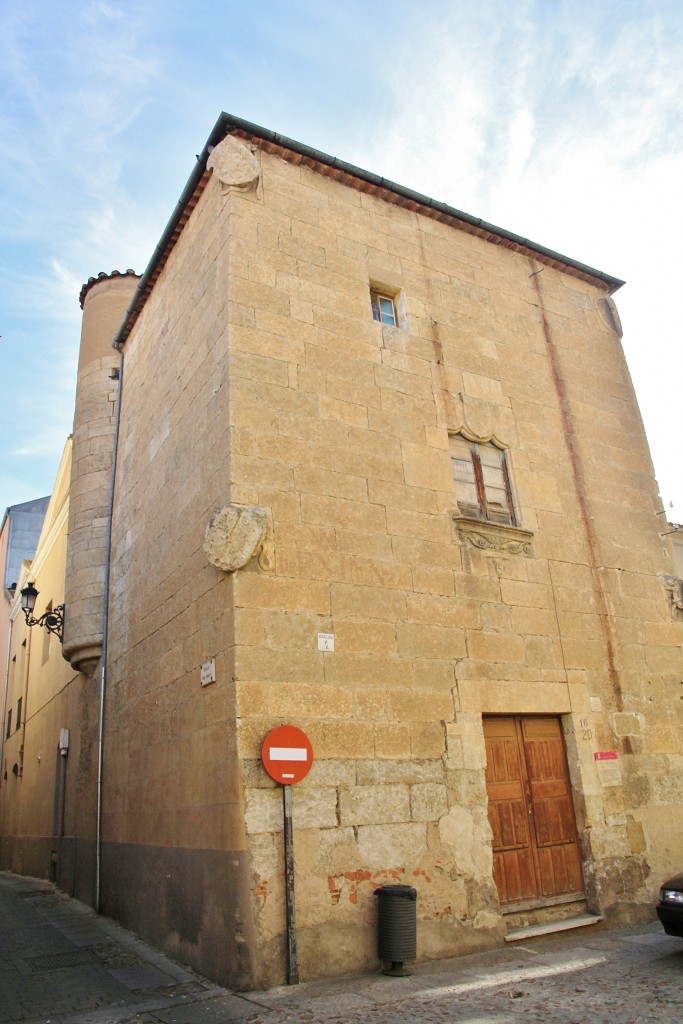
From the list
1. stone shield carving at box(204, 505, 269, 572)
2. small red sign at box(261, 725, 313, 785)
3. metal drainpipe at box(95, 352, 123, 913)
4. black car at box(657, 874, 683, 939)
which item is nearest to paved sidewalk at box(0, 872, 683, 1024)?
black car at box(657, 874, 683, 939)

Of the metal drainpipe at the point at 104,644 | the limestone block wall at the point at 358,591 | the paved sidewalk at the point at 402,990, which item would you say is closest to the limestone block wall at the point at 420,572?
the limestone block wall at the point at 358,591

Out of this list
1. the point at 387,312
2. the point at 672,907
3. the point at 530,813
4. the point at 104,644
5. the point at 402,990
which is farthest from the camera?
the point at 104,644

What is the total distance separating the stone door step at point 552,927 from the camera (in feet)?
22.3

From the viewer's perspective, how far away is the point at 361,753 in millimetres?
6480

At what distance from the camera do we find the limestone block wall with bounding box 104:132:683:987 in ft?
20.4

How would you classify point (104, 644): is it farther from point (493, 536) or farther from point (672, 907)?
point (672, 907)

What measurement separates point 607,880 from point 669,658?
112 inches

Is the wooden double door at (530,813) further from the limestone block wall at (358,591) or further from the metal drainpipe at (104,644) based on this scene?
the metal drainpipe at (104,644)

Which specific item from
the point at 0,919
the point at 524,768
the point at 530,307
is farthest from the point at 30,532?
the point at 524,768

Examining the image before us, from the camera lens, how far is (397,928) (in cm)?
584

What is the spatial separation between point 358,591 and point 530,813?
2.91 metres

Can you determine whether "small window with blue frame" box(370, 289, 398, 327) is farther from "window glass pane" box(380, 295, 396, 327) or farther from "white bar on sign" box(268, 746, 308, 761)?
"white bar on sign" box(268, 746, 308, 761)

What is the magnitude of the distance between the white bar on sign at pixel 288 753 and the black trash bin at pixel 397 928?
4.12 feet

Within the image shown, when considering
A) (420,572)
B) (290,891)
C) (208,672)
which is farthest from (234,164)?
(290,891)
